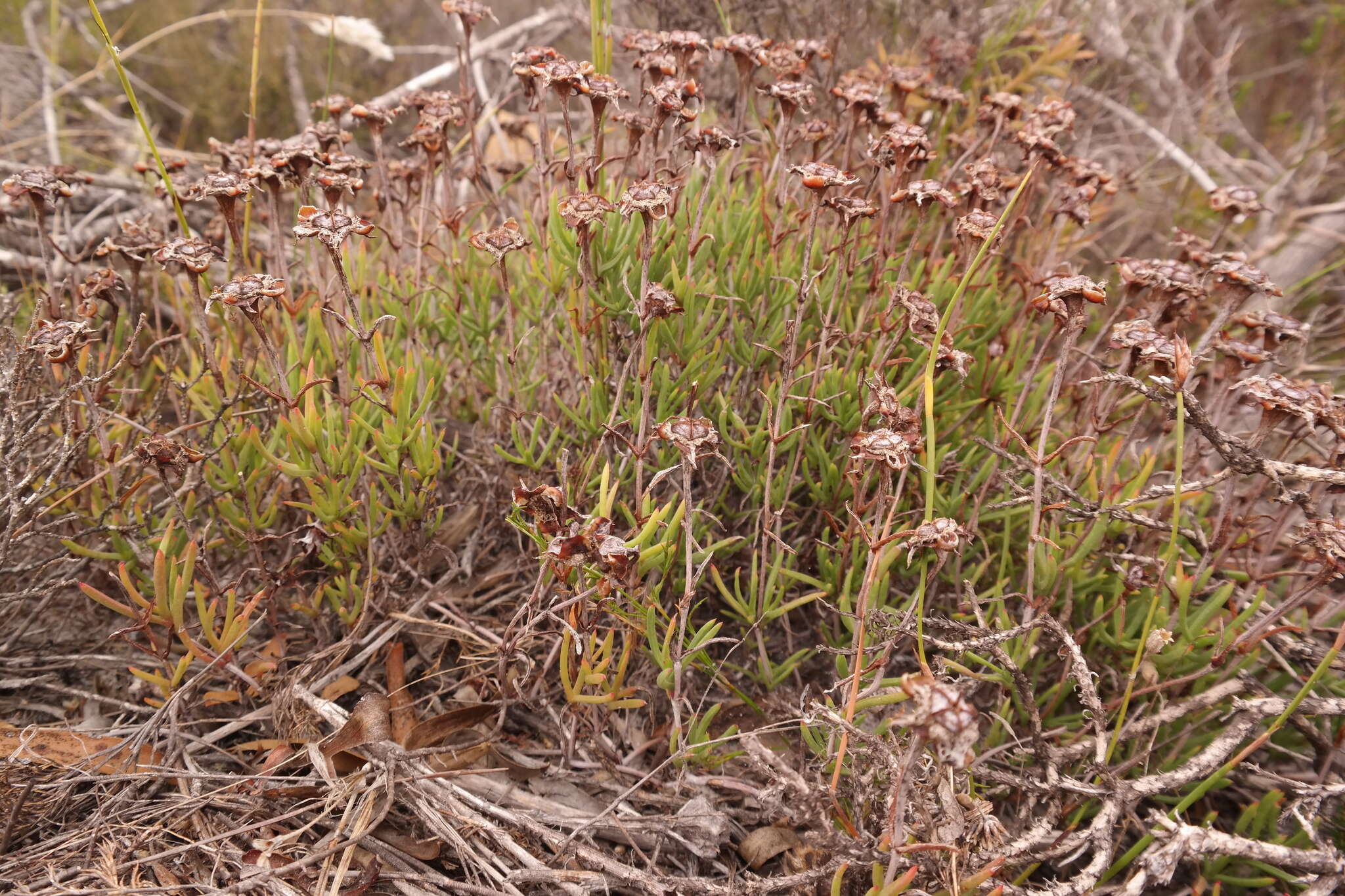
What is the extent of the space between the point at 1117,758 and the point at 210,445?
224 cm

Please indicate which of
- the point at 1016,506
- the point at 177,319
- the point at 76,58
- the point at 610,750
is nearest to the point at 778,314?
the point at 1016,506

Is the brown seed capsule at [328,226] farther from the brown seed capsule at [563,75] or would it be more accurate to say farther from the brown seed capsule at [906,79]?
the brown seed capsule at [906,79]

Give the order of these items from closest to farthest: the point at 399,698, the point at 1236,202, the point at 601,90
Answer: the point at 601,90 → the point at 399,698 → the point at 1236,202

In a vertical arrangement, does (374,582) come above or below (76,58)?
below

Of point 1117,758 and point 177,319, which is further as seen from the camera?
point 177,319

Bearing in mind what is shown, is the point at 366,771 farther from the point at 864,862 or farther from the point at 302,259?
the point at 302,259

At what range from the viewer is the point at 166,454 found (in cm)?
164

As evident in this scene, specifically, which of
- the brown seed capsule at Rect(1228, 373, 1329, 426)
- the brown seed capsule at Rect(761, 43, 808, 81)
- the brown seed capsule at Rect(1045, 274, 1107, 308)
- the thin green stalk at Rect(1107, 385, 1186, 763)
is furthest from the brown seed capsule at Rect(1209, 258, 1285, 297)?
the brown seed capsule at Rect(761, 43, 808, 81)

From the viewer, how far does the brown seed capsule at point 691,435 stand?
4.95 ft

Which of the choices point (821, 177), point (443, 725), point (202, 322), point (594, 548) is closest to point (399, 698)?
point (443, 725)

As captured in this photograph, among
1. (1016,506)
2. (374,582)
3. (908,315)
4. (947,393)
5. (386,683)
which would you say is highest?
(908,315)

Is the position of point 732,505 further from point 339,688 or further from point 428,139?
point 428,139

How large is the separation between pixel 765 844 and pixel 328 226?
1551 millimetres

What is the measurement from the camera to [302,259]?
89.1 inches
